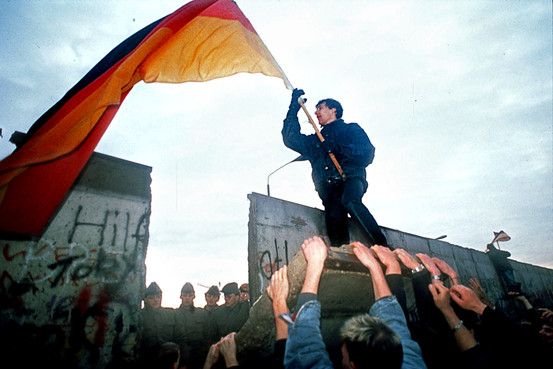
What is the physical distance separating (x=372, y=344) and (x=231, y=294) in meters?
5.34

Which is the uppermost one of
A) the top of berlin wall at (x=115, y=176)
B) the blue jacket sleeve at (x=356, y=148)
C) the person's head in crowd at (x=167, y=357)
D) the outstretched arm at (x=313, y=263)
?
the blue jacket sleeve at (x=356, y=148)

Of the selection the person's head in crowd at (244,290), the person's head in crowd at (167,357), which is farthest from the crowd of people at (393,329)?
the person's head in crowd at (244,290)

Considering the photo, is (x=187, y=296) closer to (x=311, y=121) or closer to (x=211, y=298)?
(x=211, y=298)

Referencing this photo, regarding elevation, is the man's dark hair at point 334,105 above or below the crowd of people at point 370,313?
above

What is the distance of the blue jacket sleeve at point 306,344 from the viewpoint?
147cm

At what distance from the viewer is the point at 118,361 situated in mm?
2791

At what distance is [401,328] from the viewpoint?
1.73 meters

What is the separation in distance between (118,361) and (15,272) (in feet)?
4.23

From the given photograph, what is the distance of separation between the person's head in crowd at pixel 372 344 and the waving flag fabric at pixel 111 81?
275 centimetres

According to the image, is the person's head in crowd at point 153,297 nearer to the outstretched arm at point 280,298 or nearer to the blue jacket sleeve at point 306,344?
the outstretched arm at point 280,298

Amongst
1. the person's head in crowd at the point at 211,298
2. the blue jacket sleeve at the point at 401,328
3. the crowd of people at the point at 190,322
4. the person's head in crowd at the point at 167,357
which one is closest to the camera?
the blue jacket sleeve at the point at 401,328

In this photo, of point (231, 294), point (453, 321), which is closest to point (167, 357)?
point (453, 321)

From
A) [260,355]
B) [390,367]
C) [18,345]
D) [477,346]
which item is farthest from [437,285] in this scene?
[18,345]

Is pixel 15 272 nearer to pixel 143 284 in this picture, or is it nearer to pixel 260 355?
pixel 143 284
